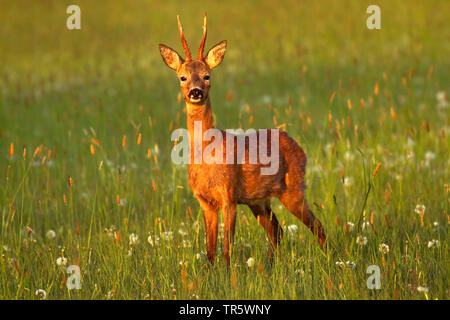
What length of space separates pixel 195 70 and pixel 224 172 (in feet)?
2.79

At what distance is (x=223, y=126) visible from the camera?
9.18 metres

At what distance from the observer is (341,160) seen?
7.95 metres

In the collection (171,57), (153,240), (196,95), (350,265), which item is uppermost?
(171,57)

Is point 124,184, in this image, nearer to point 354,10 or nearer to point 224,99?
point 224,99

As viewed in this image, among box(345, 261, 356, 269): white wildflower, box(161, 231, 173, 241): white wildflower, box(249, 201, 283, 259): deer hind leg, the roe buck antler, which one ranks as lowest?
box(345, 261, 356, 269): white wildflower

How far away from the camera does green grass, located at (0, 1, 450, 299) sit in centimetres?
514

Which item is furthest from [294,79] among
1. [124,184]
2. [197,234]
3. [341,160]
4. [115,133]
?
[197,234]

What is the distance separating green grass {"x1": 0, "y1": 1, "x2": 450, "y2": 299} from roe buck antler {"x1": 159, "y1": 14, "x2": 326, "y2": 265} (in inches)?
7.5

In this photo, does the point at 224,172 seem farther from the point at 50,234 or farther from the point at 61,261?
the point at 50,234

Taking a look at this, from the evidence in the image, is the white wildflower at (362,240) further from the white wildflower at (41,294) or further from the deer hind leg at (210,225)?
the white wildflower at (41,294)

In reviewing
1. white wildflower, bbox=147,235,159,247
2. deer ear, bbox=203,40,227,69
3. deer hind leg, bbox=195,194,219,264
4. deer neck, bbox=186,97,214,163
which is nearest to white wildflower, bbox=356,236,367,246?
deer hind leg, bbox=195,194,219,264

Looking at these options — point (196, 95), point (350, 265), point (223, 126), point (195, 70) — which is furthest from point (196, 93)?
point (223, 126)

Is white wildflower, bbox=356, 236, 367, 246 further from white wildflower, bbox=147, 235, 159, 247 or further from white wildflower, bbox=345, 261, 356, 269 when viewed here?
white wildflower, bbox=147, 235, 159, 247
